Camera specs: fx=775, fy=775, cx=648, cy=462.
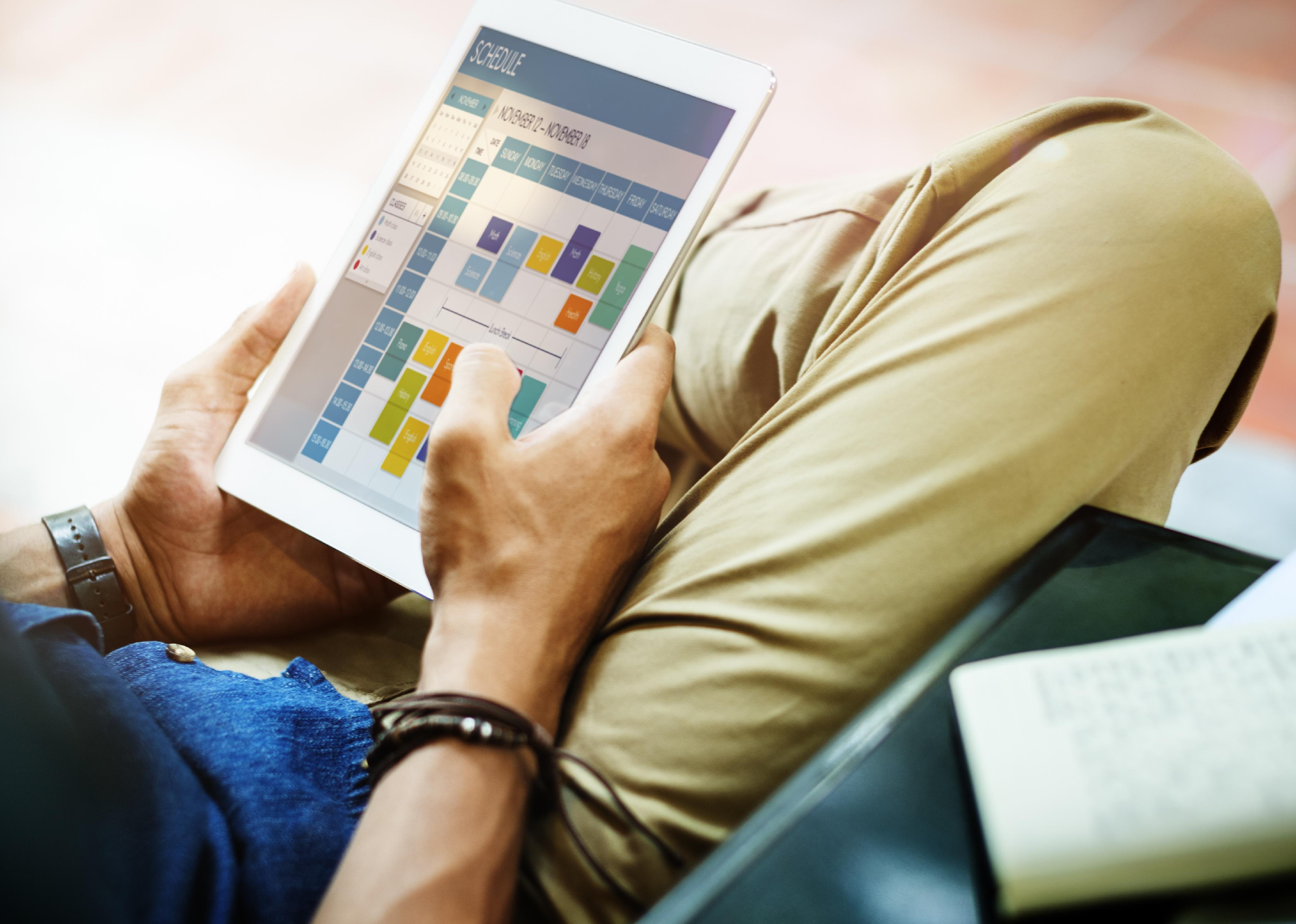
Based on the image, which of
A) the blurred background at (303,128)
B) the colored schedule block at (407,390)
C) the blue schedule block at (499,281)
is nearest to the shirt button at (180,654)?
the colored schedule block at (407,390)

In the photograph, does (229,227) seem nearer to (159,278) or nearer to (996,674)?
(159,278)

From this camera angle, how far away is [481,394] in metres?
0.48

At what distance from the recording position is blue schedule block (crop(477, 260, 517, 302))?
0.57m

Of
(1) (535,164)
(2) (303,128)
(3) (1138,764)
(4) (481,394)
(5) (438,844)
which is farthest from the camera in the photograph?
(2) (303,128)

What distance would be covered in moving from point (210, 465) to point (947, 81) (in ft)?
5.88

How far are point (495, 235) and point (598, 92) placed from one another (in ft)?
0.42

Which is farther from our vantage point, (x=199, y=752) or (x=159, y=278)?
(x=159, y=278)

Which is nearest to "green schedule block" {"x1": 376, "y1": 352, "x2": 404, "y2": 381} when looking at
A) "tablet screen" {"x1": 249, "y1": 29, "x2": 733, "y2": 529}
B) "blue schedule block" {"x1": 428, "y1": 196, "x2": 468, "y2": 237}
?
"tablet screen" {"x1": 249, "y1": 29, "x2": 733, "y2": 529}

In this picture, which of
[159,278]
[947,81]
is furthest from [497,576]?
[947,81]

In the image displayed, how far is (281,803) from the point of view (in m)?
0.41

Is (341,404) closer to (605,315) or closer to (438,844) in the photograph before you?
(605,315)

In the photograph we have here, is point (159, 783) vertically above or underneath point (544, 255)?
underneath

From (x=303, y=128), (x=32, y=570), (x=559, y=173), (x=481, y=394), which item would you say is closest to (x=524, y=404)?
(x=481, y=394)

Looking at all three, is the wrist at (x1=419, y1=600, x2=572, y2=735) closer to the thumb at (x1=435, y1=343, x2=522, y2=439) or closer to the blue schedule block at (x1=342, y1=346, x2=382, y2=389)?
the thumb at (x1=435, y1=343, x2=522, y2=439)
